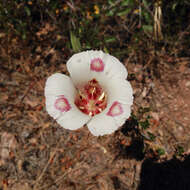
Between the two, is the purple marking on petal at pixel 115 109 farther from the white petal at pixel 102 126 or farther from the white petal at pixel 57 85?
the white petal at pixel 57 85

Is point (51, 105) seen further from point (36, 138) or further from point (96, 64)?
point (36, 138)

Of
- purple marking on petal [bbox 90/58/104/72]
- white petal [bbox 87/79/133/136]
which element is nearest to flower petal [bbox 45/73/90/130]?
white petal [bbox 87/79/133/136]

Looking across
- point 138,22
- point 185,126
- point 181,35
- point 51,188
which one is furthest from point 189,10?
point 51,188

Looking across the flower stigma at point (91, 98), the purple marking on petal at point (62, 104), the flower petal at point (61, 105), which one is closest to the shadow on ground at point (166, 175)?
the flower stigma at point (91, 98)

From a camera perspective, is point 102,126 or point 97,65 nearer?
point 102,126

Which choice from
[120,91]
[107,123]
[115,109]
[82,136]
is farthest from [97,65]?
[82,136]

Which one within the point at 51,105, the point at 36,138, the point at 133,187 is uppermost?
the point at 51,105

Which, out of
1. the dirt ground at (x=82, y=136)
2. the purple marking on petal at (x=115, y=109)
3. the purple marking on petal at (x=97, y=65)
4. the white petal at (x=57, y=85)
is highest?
the purple marking on petal at (x=97, y=65)

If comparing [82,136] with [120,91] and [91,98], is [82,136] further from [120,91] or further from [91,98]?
[120,91]
